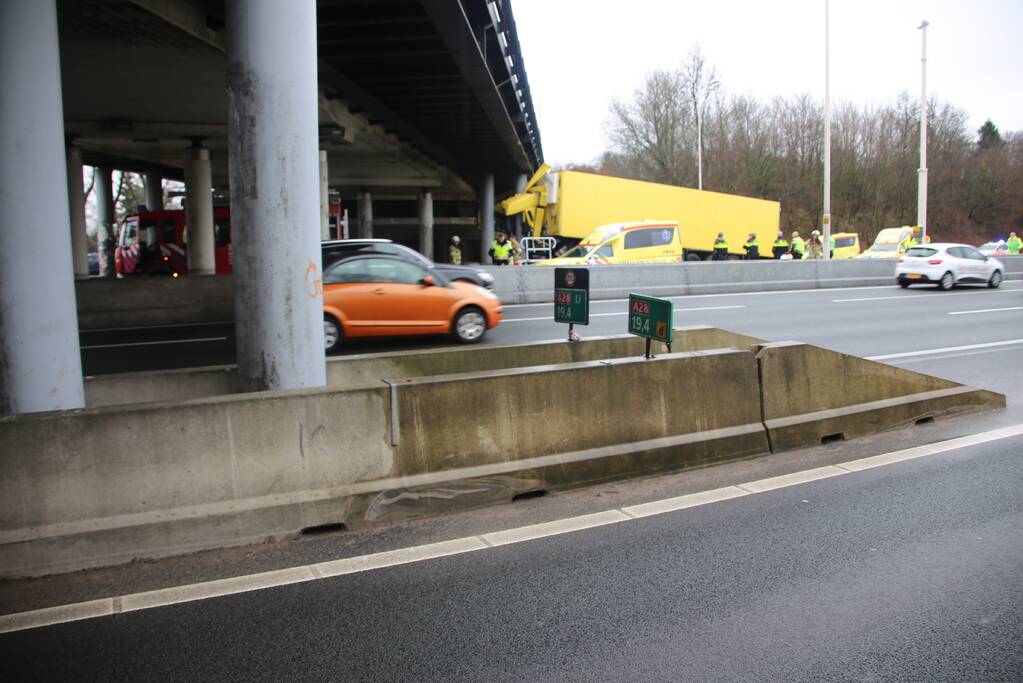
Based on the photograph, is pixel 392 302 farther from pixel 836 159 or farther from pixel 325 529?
pixel 836 159

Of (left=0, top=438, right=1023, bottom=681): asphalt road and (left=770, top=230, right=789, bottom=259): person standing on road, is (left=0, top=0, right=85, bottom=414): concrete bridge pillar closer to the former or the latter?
(left=0, top=438, right=1023, bottom=681): asphalt road

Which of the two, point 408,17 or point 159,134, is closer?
point 408,17

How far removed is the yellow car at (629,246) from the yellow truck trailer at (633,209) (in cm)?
403

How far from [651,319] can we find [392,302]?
7809 millimetres

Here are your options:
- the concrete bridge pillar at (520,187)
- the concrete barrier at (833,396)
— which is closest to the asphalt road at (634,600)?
the concrete barrier at (833,396)

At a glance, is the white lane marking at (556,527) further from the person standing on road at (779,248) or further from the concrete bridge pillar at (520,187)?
the concrete bridge pillar at (520,187)

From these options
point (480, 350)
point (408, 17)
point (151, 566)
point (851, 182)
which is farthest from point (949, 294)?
point (851, 182)

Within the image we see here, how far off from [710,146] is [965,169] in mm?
20681

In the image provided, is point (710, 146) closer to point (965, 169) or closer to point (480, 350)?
point (965, 169)

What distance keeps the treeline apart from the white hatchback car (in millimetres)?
42542

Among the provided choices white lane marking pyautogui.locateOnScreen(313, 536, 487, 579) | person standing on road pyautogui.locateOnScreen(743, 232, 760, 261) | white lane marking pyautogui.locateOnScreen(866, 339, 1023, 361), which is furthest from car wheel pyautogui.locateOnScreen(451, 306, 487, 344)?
person standing on road pyautogui.locateOnScreen(743, 232, 760, 261)

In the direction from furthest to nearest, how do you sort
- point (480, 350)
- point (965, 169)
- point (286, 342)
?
point (965, 169)
point (480, 350)
point (286, 342)

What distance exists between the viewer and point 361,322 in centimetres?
1380

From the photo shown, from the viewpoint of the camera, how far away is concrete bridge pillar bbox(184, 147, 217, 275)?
27.5m
